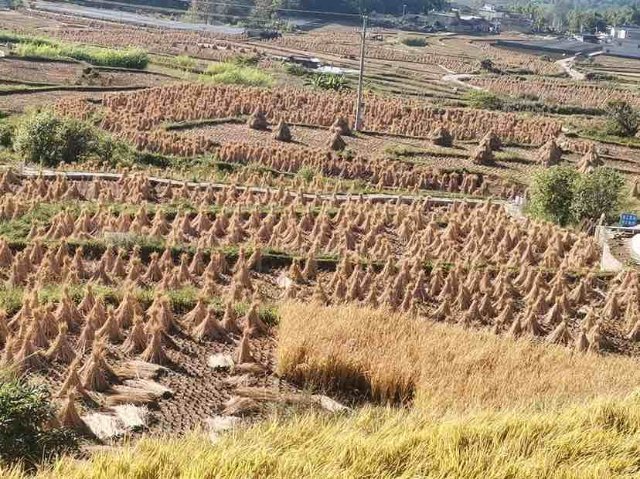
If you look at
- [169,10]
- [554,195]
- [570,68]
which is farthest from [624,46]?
[554,195]

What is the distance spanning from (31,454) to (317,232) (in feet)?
37.2

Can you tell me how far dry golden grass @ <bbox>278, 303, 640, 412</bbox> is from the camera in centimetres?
920

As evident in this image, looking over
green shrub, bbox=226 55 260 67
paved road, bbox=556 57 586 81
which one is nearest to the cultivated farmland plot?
green shrub, bbox=226 55 260 67

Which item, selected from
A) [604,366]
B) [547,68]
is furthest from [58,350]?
[547,68]

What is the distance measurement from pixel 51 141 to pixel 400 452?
70.1ft

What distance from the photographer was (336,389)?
10078mm

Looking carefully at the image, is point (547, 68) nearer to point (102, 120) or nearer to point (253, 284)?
point (102, 120)

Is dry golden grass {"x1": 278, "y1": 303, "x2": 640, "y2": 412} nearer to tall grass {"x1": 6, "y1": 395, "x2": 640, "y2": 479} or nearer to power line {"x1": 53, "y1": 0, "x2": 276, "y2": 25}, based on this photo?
tall grass {"x1": 6, "y1": 395, "x2": 640, "y2": 479}

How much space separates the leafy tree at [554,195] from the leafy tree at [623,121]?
1992 centimetres

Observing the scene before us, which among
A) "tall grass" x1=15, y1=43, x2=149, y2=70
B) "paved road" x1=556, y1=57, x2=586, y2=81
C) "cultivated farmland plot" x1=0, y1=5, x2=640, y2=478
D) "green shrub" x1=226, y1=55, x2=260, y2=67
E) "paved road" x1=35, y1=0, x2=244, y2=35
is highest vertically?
"paved road" x1=35, y1=0, x2=244, y2=35

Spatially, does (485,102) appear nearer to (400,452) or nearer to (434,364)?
(434,364)

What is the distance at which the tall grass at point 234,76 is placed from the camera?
46844 millimetres

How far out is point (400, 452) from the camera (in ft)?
20.0

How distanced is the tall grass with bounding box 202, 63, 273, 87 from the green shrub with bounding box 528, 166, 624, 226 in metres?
26.8
